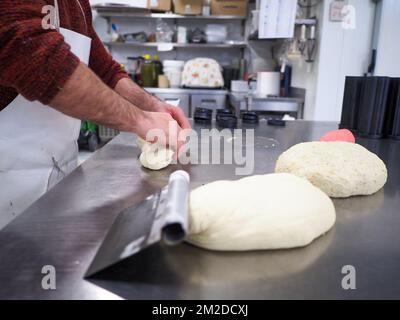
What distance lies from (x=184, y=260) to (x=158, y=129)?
437 mm

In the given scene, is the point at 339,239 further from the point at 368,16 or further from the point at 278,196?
the point at 368,16

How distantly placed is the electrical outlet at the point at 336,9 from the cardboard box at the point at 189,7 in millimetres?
1609

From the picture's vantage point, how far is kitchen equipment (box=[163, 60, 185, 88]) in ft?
11.6

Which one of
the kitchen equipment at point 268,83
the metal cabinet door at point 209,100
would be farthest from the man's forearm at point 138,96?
the metal cabinet door at point 209,100

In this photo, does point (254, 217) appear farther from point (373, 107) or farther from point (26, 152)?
point (373, 107)

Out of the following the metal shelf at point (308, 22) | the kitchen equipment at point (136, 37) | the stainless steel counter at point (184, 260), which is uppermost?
the metal shelf at point (308, 22)

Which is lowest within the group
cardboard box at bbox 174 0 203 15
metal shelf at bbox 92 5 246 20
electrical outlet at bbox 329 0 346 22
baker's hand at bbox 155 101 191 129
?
baker's hand at bbox 155 101 191 129

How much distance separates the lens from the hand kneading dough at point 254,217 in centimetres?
51

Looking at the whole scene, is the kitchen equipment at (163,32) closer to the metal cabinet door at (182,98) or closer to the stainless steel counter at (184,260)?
the metal cabinet door at (182,98)

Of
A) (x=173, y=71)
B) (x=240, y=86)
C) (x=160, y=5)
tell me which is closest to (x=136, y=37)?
(x=160, y=5)

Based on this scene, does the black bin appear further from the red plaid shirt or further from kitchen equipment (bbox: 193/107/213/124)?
the red plaid shirt

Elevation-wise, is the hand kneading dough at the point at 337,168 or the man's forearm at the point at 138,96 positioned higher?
the man's forearm at the point at 138,96

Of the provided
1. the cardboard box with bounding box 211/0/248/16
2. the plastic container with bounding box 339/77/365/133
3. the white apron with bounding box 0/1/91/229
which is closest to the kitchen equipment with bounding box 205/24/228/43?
the cardboard box with bounding box 211/0/248/16

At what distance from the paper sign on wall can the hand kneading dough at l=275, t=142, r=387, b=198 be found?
1.86 metres
